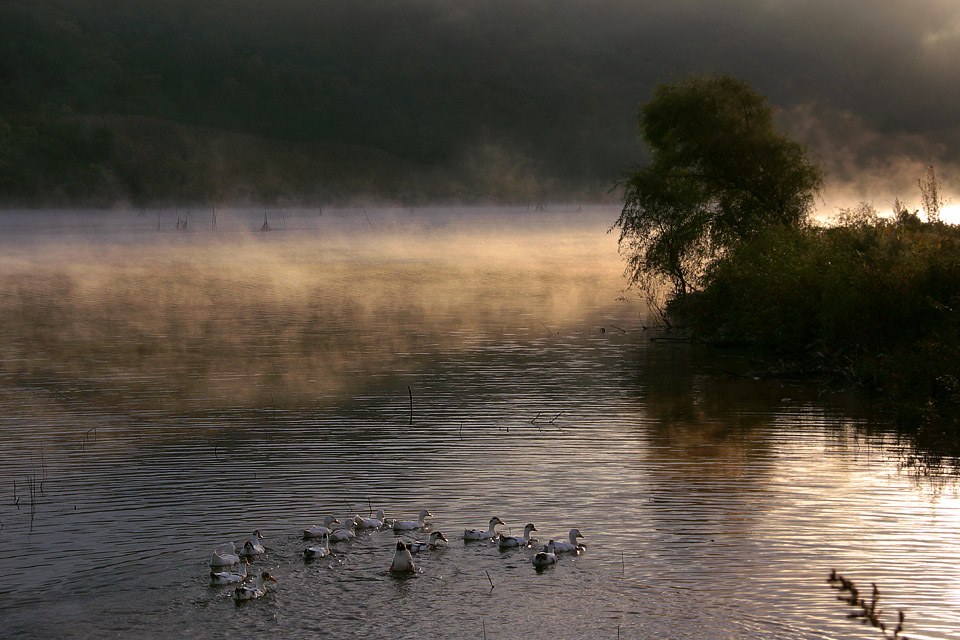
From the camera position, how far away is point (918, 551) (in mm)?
15375

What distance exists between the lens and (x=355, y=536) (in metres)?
15.5

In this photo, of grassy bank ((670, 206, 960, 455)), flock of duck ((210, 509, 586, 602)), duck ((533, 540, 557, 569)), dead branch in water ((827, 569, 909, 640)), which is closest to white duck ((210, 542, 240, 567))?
flock of duck ((210, 509, 586, 602))

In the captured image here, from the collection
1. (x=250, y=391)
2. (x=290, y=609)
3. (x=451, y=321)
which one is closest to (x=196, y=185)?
(x=451, y=321)

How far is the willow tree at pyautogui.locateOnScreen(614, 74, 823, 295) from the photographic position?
43844 millimetres

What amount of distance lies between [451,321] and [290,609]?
1345 inches

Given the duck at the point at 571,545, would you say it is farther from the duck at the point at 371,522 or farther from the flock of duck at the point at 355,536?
the duck at the point at 371,522

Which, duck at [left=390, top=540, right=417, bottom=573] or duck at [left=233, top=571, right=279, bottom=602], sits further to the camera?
duck at [left=390, top=540, right=417, bottom=573]

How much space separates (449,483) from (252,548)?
516cm

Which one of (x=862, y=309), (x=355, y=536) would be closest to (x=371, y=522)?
(x=355, y=536)

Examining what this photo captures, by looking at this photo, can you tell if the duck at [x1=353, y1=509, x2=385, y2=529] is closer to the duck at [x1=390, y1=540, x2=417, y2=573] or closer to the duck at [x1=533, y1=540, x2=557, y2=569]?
the duck at [x1=390, y1=540, x2=417, y2=573]

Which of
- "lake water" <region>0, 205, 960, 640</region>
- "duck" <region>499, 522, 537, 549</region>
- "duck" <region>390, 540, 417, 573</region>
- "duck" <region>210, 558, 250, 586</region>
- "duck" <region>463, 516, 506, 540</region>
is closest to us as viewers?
"lake water" <region>0, 205, 960, 640</region>

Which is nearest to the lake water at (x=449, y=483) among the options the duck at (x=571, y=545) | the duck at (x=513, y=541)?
the duck at (x=571, y=545)

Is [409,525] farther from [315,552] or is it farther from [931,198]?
[931,198]

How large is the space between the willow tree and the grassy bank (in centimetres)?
502
